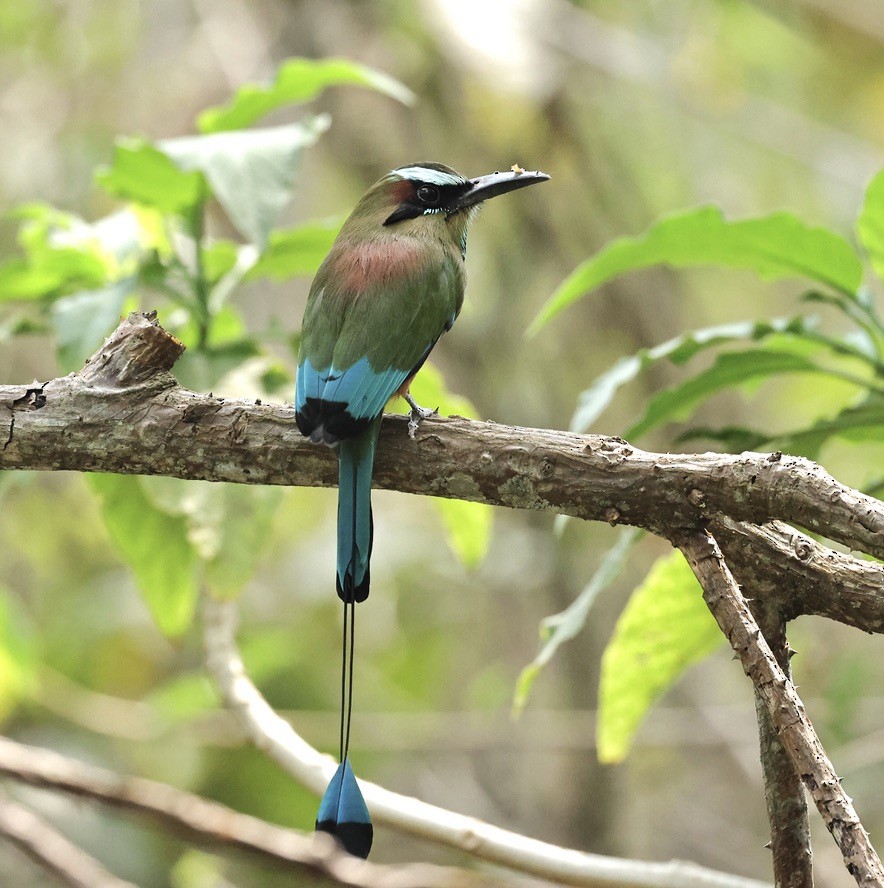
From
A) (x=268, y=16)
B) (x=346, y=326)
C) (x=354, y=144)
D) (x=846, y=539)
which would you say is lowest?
(x=846, y=539)

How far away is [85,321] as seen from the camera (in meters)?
2.29

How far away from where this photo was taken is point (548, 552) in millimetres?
4402

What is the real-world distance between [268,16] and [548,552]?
8.44 feet

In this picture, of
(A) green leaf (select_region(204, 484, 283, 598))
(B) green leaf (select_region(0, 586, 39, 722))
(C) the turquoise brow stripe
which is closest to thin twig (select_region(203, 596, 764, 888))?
(A) green leaf (select_region(204, 484, 283, 598))

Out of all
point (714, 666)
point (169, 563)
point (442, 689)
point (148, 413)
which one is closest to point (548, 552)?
point (442, 689)

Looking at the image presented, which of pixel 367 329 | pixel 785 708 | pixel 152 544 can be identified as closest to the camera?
pixel 785 708

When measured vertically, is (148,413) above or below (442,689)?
above

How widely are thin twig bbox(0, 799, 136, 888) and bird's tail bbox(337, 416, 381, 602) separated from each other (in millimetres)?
685

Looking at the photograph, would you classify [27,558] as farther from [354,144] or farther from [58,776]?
[58,776]

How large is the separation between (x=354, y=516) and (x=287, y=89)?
3.94 ft

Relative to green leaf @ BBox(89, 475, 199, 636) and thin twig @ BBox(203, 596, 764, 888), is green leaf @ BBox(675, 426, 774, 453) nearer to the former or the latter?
thin twig @ BBox(203, 596, 764, 888)

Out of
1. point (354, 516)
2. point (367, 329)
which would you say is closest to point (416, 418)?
point (354, 516)

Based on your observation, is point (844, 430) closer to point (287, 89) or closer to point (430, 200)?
point (430, 200)

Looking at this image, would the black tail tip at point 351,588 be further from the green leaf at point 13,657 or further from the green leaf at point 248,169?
the green leaf at point 13,657
